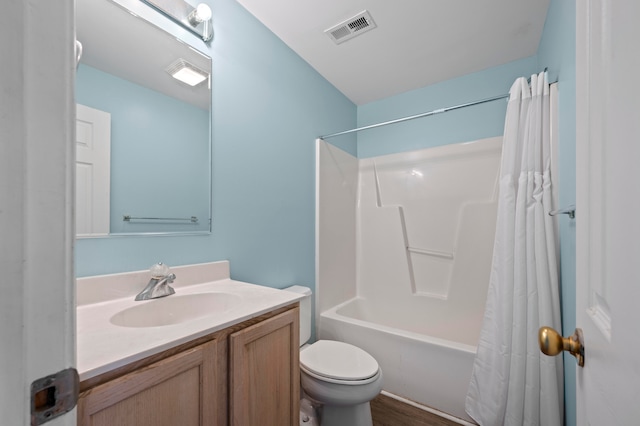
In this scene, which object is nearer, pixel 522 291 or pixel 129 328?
pixel 129 328

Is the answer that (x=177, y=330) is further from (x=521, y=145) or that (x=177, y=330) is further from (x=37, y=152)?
(x=521, y=145)

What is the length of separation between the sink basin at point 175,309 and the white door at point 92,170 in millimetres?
333

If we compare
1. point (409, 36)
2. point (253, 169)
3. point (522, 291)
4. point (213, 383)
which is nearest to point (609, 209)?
point (213, 383)

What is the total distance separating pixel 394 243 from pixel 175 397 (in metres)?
2.12

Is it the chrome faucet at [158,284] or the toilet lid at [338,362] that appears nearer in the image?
the chrome faucet at [158,284]

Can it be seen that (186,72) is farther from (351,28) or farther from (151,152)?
(351,28)

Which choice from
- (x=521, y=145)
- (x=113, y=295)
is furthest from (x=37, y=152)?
(x=521, y=145)

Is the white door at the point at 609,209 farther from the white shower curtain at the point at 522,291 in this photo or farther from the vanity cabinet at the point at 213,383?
the white shower curtain at the point at 522,291

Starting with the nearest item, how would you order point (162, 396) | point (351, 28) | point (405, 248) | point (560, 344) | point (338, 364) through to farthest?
point (560, 344) → point (162, 396) → point (338, 364) → point (351, 28) → point (405, 248)

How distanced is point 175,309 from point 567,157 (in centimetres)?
183

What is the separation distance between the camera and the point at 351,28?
1.73 meters

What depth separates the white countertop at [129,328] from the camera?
23.5 inches

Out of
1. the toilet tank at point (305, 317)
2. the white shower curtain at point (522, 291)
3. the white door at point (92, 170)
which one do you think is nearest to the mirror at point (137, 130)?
the white door at point (92, 170)

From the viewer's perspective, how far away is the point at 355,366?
1416 mm
